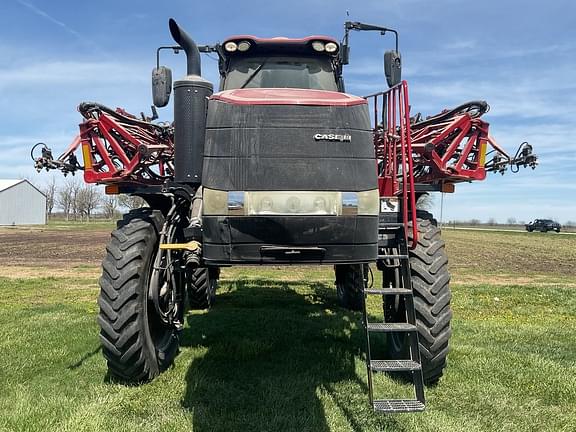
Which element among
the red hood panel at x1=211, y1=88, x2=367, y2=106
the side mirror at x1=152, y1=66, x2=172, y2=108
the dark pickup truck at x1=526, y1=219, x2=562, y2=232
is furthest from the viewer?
the dark pickup truck at x1=526, y1=219, x2=562, y2=232

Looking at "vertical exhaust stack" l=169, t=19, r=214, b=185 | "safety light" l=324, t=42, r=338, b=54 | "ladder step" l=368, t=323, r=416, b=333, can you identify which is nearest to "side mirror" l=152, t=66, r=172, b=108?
→ "vertical exhaust stack" l=169, t=19, r=214, b=185

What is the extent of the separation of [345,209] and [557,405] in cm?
259

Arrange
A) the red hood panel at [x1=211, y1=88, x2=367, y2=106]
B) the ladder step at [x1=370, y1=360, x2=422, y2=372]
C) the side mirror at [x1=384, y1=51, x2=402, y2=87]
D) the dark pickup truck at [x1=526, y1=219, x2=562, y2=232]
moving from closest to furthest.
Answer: the ladder step at [x1=370, y1=360, x2=422, y2=372], the red hood panel at [x1=211, y1=88, x2=367, y2=106], the side mirror at [x1=384, y1=51, x2=402, y2=87], the dark pickup truck at [x1=526, y1=219, x2=562, y2=232]

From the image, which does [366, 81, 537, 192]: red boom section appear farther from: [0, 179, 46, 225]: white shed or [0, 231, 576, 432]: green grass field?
[0, 179, 46, 225]: white shed

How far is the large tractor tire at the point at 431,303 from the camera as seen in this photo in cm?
443

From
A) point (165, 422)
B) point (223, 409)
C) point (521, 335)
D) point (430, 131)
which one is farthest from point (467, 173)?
point (165, 422)

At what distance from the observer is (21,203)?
74.1 meters

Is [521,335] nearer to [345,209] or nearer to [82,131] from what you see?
[345,209]

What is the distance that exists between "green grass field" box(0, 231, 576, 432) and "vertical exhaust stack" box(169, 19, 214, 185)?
1985mm

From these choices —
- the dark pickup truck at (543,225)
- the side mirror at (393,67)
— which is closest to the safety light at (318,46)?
the side mirror at (393,67)

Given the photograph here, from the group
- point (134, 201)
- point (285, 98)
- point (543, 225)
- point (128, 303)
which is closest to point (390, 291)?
point (285, 98)

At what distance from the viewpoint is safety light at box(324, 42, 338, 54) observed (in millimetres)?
5211

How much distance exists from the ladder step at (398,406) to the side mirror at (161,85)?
3370mm

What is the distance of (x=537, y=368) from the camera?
17.3 ft
